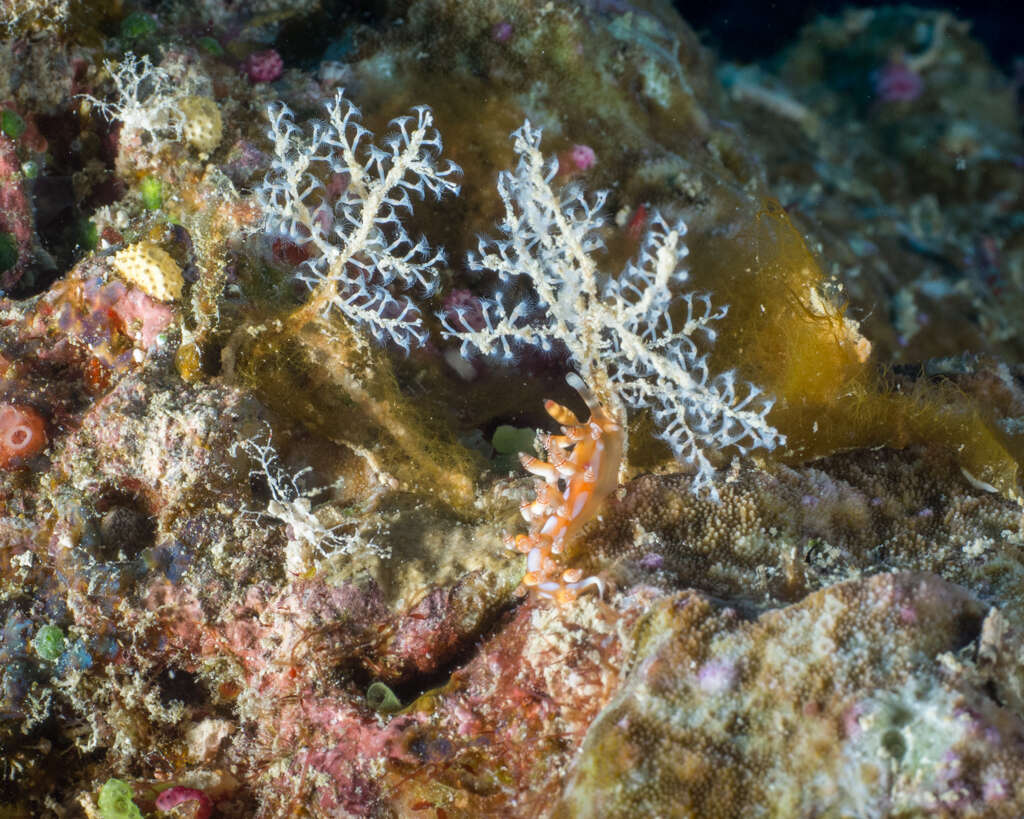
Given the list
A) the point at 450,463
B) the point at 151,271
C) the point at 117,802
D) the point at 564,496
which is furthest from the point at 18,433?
the point at 564,496

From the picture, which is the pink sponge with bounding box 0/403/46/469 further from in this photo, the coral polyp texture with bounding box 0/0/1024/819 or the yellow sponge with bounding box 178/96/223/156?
the yellow sponge with bounding box 178/96/223/156

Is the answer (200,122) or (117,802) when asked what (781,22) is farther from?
(117,802)

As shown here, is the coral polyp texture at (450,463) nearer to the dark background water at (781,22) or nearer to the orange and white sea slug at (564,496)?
the orange and white sea slug at (564,496)

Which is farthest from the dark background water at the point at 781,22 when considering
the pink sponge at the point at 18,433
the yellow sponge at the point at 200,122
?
the pink sponge at the point at 18,433

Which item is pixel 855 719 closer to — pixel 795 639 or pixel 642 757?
pixel 795 639

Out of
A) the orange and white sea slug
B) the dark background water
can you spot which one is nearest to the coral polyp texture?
the orange and white sea slug

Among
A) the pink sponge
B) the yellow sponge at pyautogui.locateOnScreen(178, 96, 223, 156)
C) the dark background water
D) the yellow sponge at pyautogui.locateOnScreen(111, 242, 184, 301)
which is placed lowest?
the dark background water

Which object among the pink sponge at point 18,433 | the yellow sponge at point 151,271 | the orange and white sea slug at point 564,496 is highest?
the yellow sponge at point 151,271
